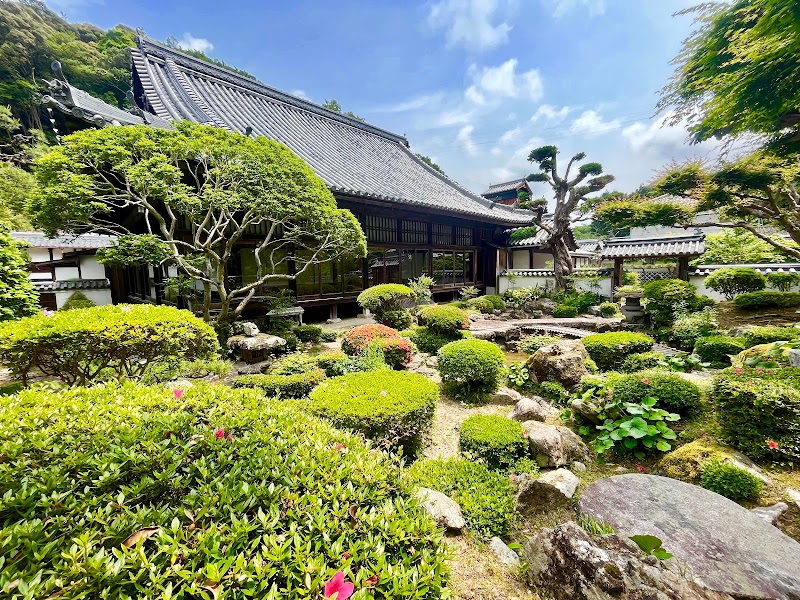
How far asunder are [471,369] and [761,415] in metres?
3.43

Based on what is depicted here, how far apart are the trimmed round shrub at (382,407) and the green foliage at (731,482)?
2.83 meters

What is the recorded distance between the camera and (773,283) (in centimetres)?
1023

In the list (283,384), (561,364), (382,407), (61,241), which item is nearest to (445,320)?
(561,364)

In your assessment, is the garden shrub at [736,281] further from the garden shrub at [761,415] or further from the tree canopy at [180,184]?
→ the tree canopy at [180,184]

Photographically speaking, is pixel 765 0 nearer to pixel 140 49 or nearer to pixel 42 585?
pixel 42 585

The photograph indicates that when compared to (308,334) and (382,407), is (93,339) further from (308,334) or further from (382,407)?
(308,334)

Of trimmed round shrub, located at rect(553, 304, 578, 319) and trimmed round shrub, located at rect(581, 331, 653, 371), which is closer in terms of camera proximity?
trimmed round shrub, located at rect(581, 331, 653, 371)

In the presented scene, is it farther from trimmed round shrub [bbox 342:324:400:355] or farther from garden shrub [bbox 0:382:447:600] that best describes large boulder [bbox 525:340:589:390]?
garden shrub [bbox 0:382:447:600]

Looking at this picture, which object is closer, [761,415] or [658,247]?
[761,415]

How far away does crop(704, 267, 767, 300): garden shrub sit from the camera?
992cm

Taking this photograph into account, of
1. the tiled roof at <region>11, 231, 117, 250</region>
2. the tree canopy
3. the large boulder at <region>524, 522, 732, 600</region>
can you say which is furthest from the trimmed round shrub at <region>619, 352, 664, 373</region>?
the tiled roof at <region>11, 231, 117, 250</region>

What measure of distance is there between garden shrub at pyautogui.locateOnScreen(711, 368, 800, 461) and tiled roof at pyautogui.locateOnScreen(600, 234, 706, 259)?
1137 centimetres

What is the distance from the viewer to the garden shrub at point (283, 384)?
501cm

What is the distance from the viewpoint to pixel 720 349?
19.5ft
